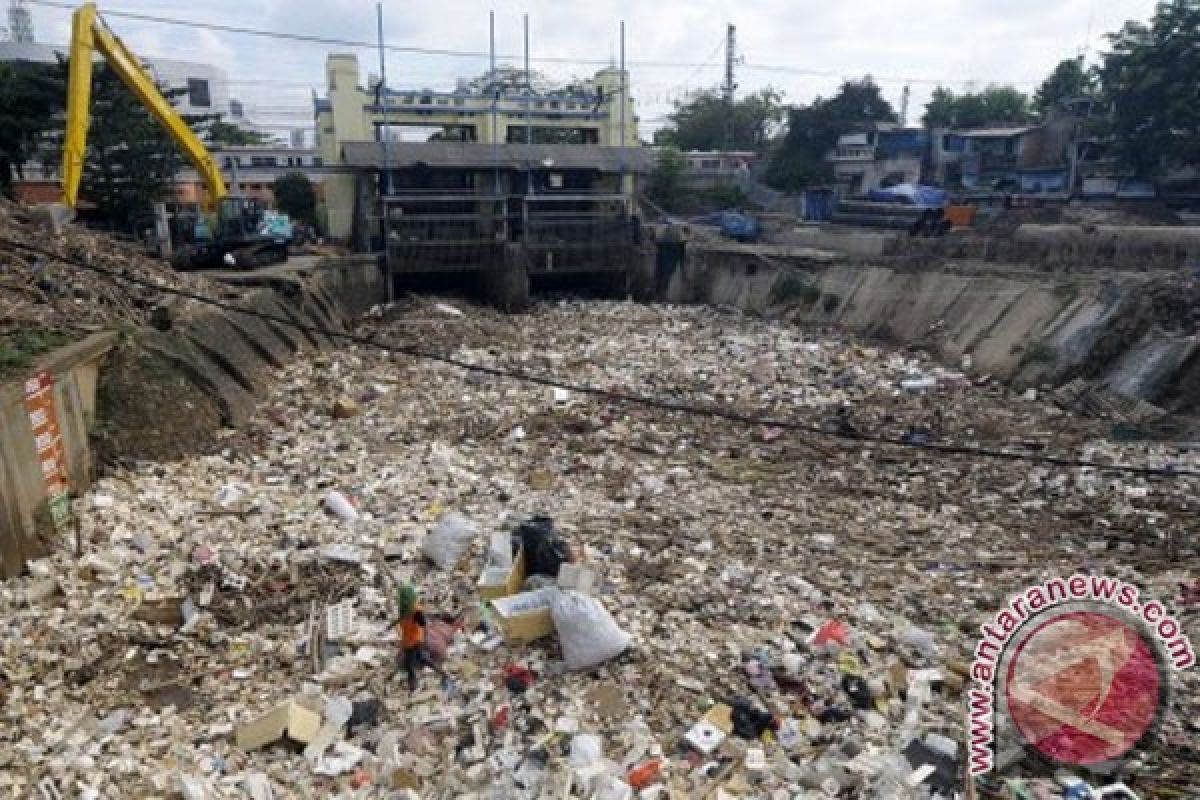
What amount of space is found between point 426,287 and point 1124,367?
17528 millimetres

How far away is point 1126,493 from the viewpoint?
27.8 feet

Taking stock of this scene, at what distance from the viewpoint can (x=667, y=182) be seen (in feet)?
108

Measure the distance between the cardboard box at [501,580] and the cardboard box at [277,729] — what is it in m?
1.66

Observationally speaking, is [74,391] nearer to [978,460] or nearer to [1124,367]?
[978,460]

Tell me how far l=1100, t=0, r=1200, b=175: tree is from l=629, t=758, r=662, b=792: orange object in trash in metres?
25.5

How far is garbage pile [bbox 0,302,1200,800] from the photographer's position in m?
4.49

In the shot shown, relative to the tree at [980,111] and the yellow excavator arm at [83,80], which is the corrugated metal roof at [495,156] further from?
the tree at [980,111]

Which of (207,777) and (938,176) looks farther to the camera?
(938,176)

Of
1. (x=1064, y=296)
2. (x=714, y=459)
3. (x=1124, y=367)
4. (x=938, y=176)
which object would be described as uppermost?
(x=938, y=176)

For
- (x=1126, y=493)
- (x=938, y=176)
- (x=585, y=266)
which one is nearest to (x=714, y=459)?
(x=1126, y=493)

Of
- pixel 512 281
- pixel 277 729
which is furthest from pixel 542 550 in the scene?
pixel 512 281

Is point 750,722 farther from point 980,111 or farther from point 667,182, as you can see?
point 980,111

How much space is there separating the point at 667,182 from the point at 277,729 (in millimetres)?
30834

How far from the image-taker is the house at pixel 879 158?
32.2 meters
